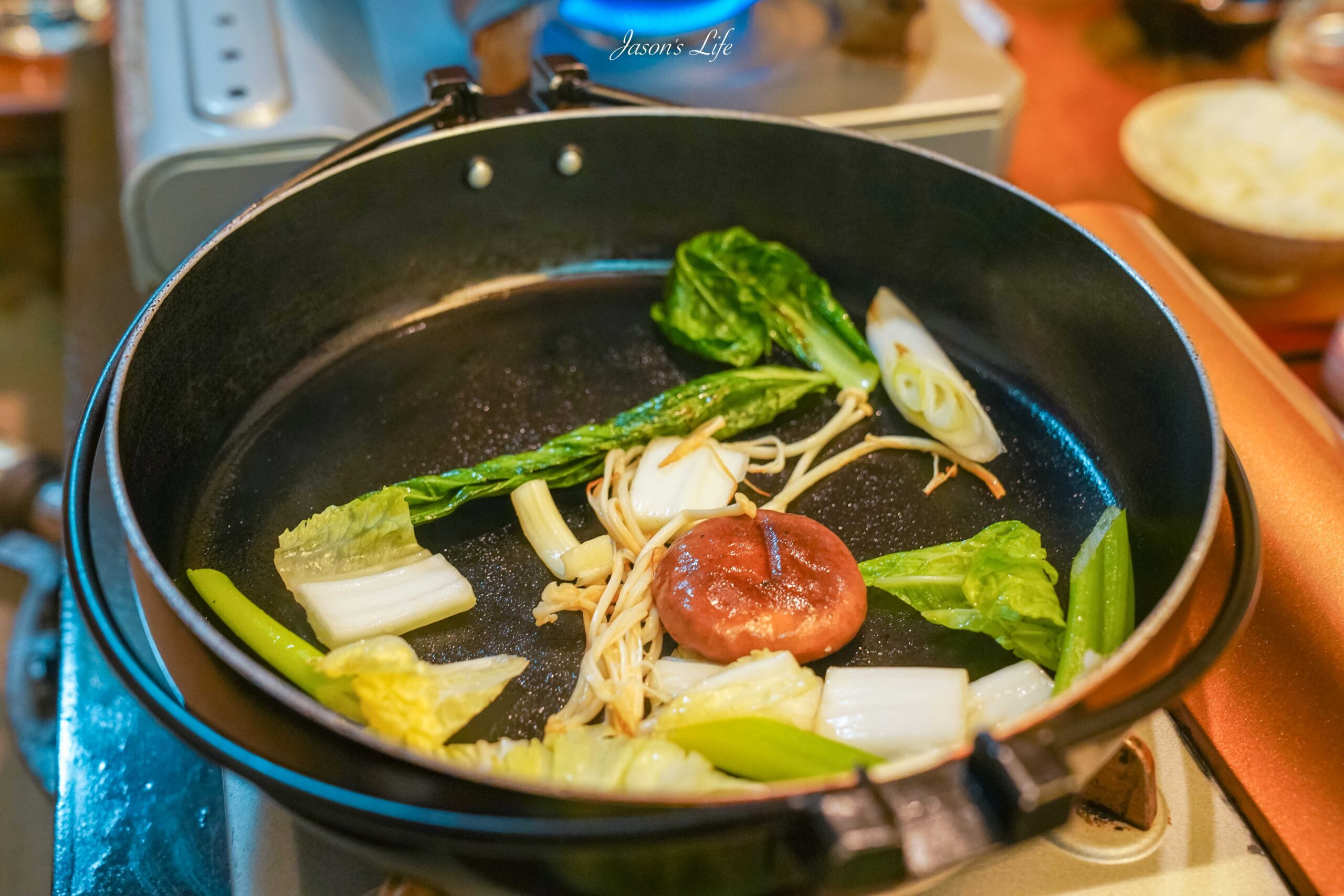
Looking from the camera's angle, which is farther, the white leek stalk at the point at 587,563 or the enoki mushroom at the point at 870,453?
the enoki mushroom at the point at 870,453

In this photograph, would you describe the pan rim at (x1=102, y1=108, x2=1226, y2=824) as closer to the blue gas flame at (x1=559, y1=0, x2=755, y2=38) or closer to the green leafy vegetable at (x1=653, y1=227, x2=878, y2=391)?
the green leafy vegetable at (x1=653, y1=227, x2=878, y2=391)

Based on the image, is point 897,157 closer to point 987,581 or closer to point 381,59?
point 987,581

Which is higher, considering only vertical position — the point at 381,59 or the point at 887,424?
the point at 381,59

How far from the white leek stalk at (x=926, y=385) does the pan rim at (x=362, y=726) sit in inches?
12.2

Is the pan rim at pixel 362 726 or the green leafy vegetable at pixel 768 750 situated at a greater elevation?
the pan rim at pixel 362 726

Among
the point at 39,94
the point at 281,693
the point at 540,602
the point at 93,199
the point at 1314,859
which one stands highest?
the point at 39,94

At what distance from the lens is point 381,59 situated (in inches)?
89.7

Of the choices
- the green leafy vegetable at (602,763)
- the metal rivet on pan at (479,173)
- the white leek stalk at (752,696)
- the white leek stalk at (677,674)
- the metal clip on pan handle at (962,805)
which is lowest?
the white leek stalk at (677,674)

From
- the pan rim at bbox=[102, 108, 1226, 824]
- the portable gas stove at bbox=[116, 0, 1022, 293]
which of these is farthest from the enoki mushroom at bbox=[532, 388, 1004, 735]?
the portable gas stove at bbox=[116, 0, 1022, 293]

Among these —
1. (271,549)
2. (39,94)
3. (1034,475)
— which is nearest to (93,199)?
(39,94)

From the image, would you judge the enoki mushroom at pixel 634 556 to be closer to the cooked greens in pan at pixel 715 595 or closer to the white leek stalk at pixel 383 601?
the cooked greens in pan at pixel 715 595

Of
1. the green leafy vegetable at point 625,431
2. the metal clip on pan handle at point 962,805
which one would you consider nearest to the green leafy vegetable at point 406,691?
the green leafy vegetable at point 625,431

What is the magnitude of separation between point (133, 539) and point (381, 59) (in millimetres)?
1504

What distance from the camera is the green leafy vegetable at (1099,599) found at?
137 centimetres
